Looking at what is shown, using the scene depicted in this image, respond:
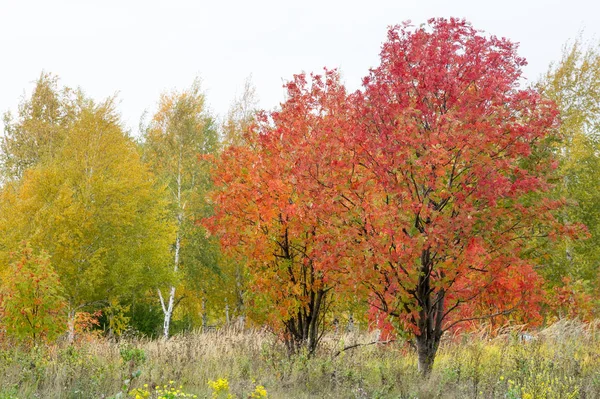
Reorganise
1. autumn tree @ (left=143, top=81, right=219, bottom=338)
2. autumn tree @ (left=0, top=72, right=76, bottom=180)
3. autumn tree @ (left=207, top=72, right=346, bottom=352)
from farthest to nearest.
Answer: autumn tree @ (left=0, top=72, right=76, bottom=180) < autumn tree @ (left=143, top=81, right=219, bottom=338) < autumn tree @ (left=207, top=72, right=346, bottom=352)

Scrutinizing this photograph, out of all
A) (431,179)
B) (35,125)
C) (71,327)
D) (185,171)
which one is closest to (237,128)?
(185,171)

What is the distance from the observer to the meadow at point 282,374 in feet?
20.1

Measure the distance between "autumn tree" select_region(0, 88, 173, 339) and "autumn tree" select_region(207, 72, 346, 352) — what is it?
6732 mm

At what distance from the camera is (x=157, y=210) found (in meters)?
17.3

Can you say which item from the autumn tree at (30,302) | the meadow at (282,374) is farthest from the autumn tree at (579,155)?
the autumn tree at (30,302)

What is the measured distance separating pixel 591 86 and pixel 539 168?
12.3m

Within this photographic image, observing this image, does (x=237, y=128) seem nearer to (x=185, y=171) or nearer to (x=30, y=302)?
(x=185, y=171)

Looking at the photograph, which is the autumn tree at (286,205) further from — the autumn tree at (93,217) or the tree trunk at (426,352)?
the autumn tree at (93,217)

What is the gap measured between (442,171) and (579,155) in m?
11.9

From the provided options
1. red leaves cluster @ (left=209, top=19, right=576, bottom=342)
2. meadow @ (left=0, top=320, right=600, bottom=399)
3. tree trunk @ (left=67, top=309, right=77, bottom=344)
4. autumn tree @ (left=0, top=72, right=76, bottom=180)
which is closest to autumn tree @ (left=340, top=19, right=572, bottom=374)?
red leaves cluster @ (left=209, top=19, right=576, bottom=342)

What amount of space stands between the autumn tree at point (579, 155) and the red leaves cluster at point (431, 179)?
29.7 feet

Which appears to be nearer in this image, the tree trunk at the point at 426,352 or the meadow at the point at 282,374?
the meadow at the point at 282,374

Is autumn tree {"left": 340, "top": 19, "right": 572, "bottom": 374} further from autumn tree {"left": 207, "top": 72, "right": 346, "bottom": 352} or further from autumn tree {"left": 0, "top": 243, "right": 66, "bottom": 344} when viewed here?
autumn tree {"left": 0, "top": 243, "right": 66, "bottom": 344}

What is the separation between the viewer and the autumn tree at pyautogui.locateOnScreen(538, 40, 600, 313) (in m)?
15.4
